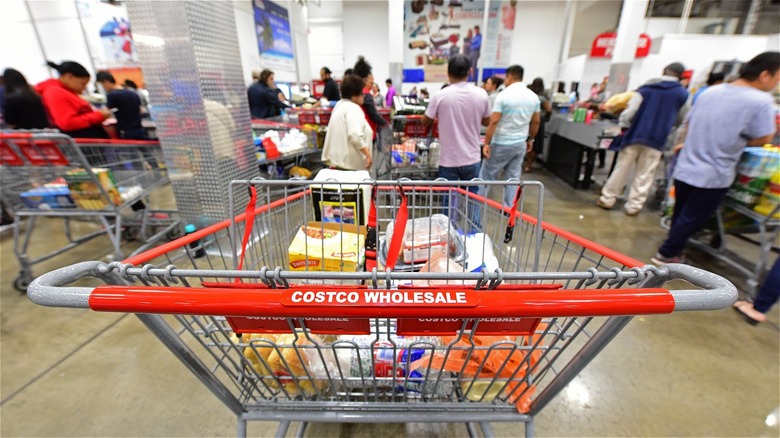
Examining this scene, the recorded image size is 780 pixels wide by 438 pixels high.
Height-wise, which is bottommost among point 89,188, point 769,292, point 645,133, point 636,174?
point 769,292

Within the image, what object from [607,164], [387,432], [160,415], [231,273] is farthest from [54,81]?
[607,164]

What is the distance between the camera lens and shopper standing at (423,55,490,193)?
2777 millimetres

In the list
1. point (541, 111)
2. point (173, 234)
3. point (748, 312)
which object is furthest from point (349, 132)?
point (541, 111)

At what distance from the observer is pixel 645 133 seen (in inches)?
147

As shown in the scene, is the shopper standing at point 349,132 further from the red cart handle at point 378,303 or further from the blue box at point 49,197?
the red cart handle at point 378,303

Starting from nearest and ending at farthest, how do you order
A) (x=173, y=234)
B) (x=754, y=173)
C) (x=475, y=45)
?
1. (x=754, y=173)
2. (x=173, y=234)
3. (x=475, y=45)

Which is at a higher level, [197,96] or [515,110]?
[197,96]

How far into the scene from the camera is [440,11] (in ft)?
33.6

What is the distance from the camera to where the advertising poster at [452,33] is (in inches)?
402

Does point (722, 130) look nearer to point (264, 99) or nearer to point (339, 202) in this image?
point (339, 202)

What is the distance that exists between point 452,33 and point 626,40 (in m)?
5.17

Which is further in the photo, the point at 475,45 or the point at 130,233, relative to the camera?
the point at 475,45

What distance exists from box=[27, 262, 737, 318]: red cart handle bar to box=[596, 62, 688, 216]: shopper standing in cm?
407

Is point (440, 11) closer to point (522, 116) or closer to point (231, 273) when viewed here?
point (522, 116)
